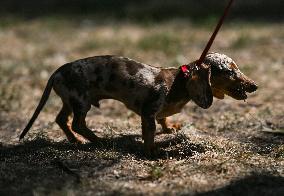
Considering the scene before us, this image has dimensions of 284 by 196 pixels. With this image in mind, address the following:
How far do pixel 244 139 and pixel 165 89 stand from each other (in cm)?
113

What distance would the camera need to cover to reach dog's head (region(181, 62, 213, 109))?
527cm

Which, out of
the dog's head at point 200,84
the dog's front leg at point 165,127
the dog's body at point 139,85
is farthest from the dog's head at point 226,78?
the dog's front leg at point 165,127

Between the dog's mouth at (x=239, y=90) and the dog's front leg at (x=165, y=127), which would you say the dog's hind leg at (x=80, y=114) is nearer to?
the dog's front leg at (x=165, y=127)

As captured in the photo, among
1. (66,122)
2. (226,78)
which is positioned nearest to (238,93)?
(226,78)

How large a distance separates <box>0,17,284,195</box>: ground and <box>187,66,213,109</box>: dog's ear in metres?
0.45

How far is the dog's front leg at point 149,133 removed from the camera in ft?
17.3

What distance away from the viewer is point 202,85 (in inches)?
208

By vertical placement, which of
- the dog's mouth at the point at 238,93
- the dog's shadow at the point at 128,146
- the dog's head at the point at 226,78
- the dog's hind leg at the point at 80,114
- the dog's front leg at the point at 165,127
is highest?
the dog's head at the point at 226,78

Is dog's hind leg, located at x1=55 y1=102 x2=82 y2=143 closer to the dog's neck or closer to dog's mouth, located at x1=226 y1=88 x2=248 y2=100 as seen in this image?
the dog's neck

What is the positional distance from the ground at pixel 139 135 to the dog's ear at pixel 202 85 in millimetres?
452

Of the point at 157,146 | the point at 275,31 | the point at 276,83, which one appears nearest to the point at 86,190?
the point at 157,146

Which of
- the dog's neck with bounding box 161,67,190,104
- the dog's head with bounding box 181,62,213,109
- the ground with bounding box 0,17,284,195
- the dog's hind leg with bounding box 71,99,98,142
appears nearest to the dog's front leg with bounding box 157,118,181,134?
the ground with bounding box 0,17,284,195

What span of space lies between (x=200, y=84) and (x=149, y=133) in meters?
0.61

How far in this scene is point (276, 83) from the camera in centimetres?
845
